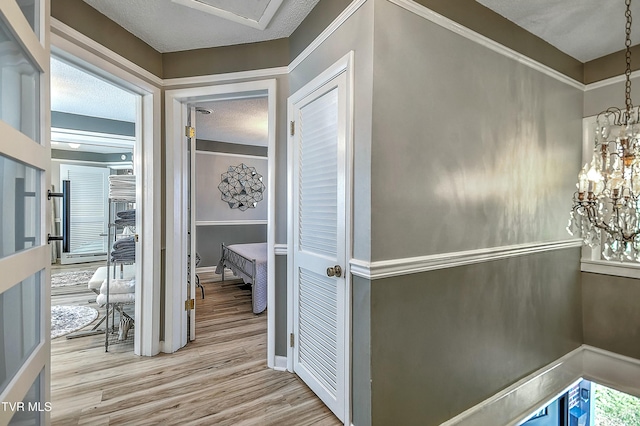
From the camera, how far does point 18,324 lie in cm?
102

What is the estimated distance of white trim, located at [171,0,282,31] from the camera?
5.95ft

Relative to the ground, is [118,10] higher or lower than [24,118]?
higher

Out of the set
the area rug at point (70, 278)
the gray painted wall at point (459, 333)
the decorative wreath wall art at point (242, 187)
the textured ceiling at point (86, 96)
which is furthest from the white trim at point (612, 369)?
the area rug at point (70, 278)

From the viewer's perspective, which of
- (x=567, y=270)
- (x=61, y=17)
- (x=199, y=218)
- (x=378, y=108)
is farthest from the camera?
(x=199, y=218)

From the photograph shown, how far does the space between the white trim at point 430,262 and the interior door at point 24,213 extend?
130cm

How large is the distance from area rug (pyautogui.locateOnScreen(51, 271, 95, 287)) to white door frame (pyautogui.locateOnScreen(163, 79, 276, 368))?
334 cm

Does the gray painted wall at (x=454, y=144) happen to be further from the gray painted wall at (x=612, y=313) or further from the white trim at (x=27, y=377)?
the white trim at (x=27, y=377)

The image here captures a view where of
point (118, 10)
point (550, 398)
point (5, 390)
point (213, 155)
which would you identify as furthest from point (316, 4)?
point (213, 155)

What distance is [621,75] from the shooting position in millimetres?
2430

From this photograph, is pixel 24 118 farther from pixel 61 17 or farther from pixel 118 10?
pixel 118 10

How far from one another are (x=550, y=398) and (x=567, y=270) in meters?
1.01

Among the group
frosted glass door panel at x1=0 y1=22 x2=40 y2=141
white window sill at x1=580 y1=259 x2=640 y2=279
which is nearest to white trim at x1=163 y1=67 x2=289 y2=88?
frosted glass door panel at x1=0 y1=22 x2=40 y2=141

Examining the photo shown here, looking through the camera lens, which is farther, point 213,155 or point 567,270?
point 213,155

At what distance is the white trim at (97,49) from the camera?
173 cm
